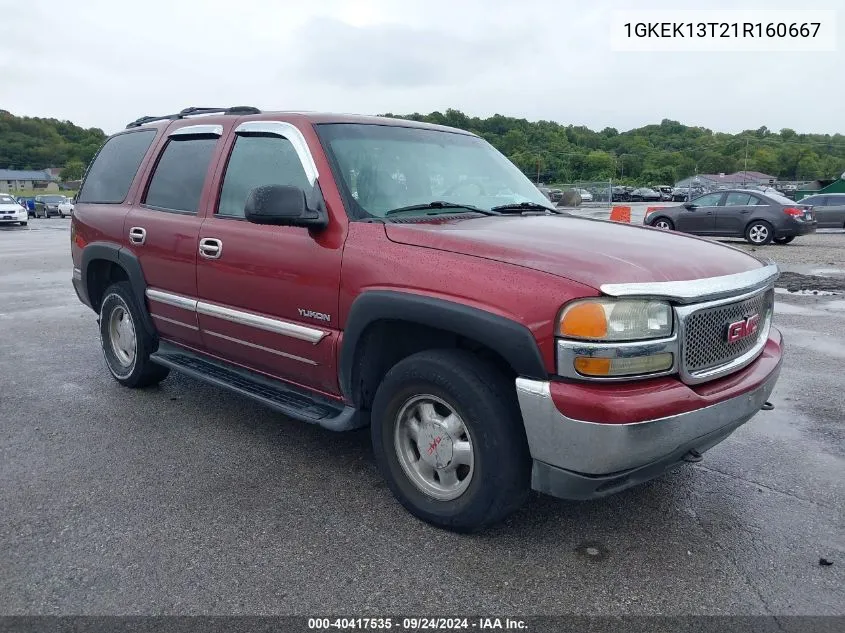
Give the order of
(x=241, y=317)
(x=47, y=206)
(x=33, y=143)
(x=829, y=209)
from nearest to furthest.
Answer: (x=241, y=317)
(x=829, y=209)
(x=47, y=206)
(x=33, y=143)

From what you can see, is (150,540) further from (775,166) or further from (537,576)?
(775,166)

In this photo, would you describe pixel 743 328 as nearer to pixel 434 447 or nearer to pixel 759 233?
pixel 434 447

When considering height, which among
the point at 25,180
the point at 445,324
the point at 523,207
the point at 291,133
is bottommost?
A: the point at 25,180

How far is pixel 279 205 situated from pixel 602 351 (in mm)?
1599

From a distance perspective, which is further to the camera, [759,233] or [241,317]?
[759,233]

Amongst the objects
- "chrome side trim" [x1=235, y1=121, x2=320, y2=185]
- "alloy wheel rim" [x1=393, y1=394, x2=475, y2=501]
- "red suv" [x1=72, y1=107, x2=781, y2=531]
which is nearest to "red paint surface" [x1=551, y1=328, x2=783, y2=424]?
"red suv" [x1=72, y1=107, x2=781, y2=531]

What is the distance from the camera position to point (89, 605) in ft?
8.37

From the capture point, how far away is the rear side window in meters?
4.99

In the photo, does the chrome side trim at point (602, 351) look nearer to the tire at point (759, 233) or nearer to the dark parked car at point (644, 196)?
the tire at point (759, 233)

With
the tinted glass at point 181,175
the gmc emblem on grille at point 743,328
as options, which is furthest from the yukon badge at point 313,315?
the gmc emblem on grille at point 743,328

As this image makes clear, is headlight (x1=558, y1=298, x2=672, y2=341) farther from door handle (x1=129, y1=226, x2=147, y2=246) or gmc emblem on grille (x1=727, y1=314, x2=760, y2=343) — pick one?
door handle (x1=129, y1=226, x2=147, y2=246)

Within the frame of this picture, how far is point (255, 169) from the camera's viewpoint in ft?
13.0

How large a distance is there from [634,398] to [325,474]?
Result: 5.90 ft
